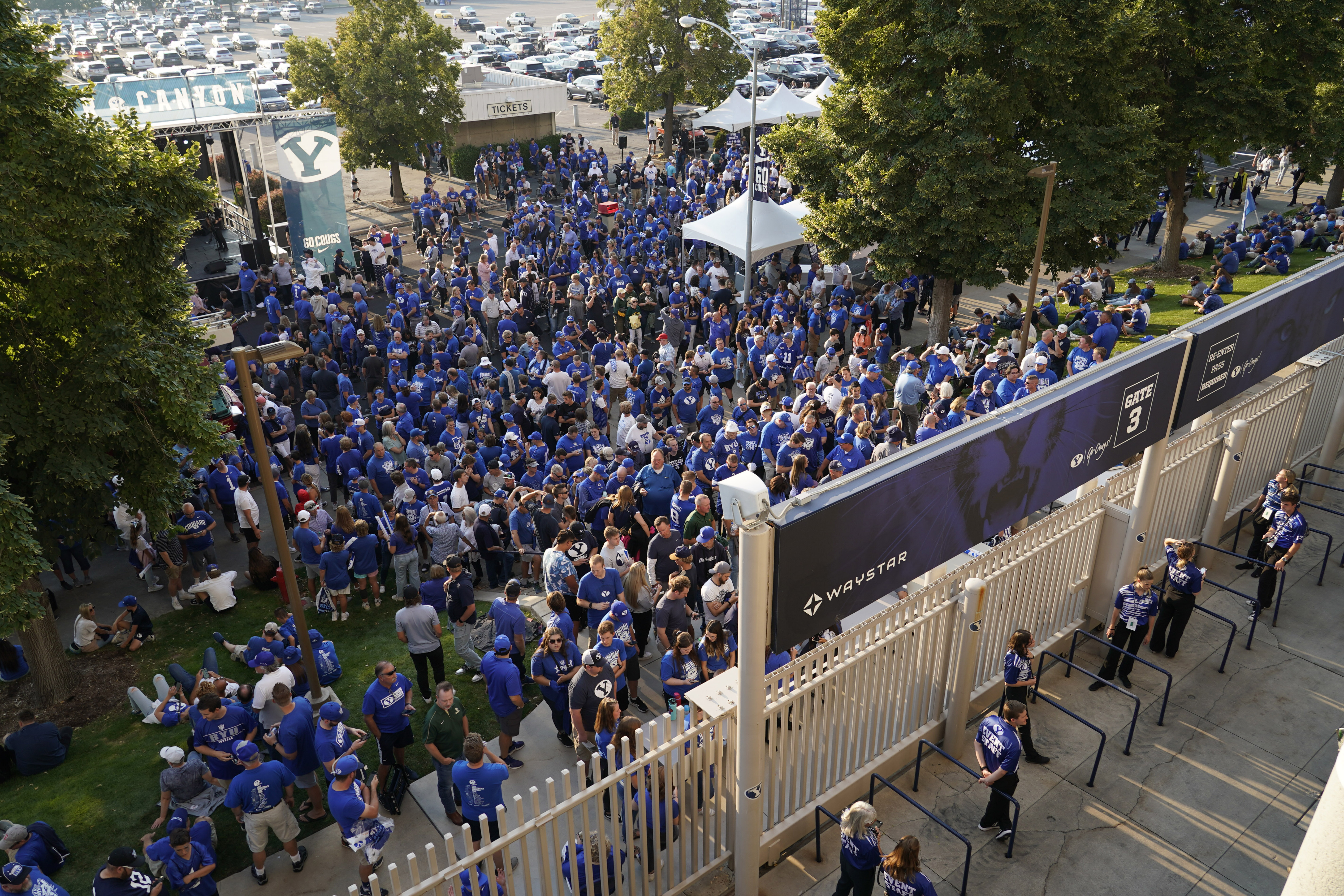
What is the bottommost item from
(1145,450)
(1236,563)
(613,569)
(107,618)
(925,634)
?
(107,618)

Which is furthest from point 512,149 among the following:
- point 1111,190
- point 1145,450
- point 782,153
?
point 1145,450

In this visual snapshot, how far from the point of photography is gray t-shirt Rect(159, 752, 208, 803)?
8297mm

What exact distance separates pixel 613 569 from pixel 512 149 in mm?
29830

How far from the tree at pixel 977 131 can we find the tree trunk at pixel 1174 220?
22.7ft

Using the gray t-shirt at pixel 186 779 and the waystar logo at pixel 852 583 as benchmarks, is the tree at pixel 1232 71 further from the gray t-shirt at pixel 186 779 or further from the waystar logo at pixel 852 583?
the gray t-shirt at pixel 186 779

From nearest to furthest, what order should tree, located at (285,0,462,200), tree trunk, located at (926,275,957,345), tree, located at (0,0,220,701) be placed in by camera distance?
tree, located at (0,0,220,701) → tree trunk, located at (926,275,957,345) → tree, located at (285,0,462,200)

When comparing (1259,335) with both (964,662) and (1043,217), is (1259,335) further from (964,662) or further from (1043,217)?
(1043,217)

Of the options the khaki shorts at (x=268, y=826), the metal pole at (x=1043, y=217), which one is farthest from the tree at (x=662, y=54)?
the khaki shorts at (x=268, y=826)

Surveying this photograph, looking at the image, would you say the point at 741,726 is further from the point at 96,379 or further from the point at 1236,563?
the point at 1236,563

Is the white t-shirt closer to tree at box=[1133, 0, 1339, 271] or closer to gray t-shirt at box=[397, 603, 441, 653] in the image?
gray t-shirt at box=[397, 603, 441, 653]

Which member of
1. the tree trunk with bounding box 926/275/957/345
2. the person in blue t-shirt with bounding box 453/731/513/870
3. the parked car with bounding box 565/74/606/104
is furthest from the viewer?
the parked car with bounding box 565/74/606/104

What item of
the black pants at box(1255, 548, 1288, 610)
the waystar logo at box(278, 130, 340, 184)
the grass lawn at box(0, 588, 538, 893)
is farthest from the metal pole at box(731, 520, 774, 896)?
the waystar logo at box(278, 130, 340, 184)

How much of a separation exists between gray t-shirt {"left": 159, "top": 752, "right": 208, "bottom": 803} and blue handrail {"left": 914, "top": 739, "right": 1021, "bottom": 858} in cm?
587

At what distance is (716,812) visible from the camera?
714cm
